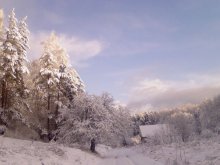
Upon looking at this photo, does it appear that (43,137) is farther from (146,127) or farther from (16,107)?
(146,127)

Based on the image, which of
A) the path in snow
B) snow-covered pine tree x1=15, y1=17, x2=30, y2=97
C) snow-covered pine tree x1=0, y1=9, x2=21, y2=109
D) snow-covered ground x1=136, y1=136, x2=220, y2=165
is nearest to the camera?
snow-covered ground x1=136, y1=136, x2=220, y2=165

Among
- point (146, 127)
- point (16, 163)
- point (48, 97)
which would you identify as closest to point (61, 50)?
point (48, 97)

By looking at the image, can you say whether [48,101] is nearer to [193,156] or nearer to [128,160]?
[128,160]

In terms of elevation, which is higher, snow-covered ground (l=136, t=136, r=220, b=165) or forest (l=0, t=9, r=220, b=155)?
forest (l=0, t=9, r=220, b=155)

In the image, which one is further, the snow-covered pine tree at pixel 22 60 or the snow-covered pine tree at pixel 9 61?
the snow-covered pine tree at pixel 22 60

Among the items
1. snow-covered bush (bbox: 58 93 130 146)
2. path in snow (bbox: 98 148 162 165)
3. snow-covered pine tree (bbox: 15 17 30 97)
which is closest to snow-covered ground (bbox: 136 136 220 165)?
path in snow (bbox: 98 148 162 165)

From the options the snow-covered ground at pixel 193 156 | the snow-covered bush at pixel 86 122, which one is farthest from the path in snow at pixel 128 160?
the snow-covered bush at pixel 86 122

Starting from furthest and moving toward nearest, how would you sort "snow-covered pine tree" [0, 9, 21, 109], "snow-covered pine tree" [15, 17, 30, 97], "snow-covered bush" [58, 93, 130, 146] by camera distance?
"snow-covered bush" [58, 93, 130, 146], "snow-covered pine tree" [15, 17, 30, 97], "snow-covered pine tree" [0, 9, 21, 109]

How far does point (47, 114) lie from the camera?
44.9 metres

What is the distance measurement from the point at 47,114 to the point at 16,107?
26.4 ft

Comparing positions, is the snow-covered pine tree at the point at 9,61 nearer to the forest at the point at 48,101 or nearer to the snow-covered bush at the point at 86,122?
the forest at the point at 48,101

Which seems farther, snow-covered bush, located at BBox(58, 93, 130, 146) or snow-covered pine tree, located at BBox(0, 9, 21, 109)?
snow-covered bush, located at BBox(58, 93, 130, 146)

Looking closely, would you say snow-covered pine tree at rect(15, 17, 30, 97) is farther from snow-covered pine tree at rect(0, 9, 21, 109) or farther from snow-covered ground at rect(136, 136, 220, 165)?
snow-covered ground at rect(136, 136, 220, 165)

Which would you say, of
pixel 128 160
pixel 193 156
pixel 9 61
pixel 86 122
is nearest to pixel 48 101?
pixel 86 122
